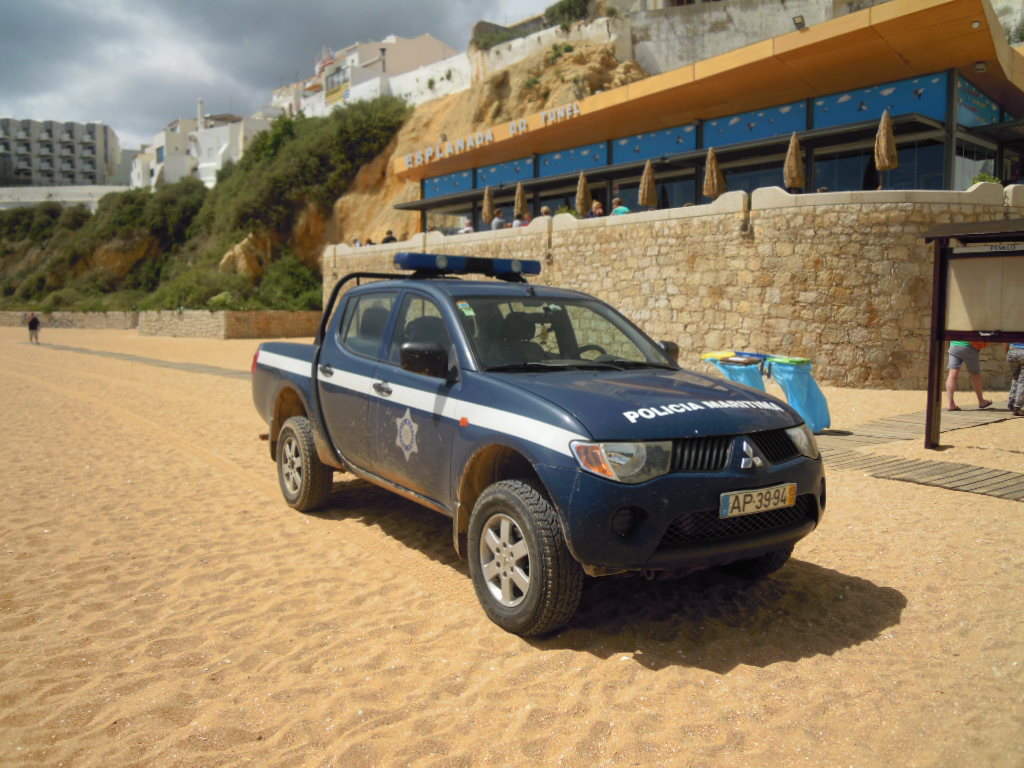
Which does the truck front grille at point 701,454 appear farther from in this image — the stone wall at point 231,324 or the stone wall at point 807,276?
the stone wall at point 231,324

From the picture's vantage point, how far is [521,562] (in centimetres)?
358

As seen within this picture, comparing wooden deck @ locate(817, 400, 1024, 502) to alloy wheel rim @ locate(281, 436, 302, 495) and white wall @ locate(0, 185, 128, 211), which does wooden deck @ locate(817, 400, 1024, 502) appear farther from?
white wall @ locate(0, 185, 128, 211)

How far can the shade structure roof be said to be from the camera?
17.8 m

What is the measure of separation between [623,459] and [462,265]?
8.45ft

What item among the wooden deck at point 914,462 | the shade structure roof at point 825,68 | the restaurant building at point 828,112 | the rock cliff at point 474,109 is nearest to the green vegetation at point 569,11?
the rock cliff at point 474,109

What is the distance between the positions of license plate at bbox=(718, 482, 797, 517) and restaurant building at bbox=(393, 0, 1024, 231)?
1745cm

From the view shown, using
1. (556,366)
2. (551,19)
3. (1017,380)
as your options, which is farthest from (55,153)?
(556,366)

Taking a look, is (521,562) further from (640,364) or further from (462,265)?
(462,265)

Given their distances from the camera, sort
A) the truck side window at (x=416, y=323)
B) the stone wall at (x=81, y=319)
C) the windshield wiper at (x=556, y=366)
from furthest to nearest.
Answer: the stone wall at (x=81, y=319)
the truck side window at (x=416, y=323)
the windshield wiper at (x=556, y=366)

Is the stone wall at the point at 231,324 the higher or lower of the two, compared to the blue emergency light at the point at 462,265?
lower

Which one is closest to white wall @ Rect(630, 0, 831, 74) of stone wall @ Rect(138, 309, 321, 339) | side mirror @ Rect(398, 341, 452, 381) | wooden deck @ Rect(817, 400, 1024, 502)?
stone wall @ Rect(138, 309, 321, 339)

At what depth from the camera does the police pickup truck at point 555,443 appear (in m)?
3.26

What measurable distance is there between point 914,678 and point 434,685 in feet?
7.02

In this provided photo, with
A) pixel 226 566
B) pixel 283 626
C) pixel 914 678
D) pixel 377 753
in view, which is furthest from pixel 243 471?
pixel 914 678
